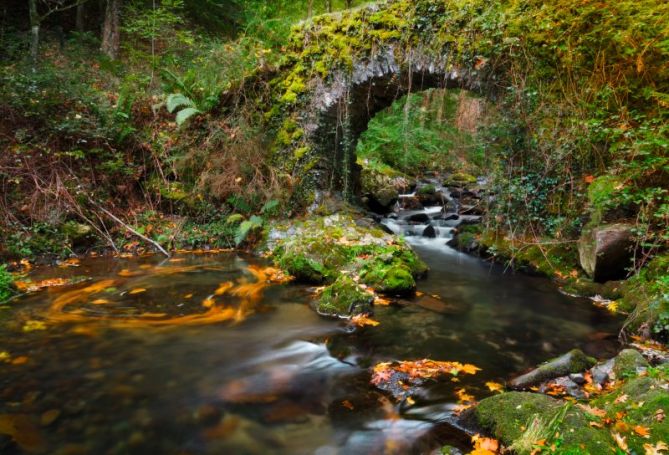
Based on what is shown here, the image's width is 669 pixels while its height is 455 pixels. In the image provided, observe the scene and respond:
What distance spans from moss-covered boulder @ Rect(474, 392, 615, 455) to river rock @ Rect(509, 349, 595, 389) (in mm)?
735

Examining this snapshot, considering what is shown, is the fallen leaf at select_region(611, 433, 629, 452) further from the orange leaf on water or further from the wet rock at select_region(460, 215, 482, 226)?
the wet rock at select_region(460, 215, 482, 226)

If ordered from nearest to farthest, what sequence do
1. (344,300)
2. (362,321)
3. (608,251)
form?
(362,321) < (344,300) < (608,251)

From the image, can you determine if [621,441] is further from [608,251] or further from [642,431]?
[608,251]

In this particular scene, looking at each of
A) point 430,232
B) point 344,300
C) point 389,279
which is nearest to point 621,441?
point 344,300

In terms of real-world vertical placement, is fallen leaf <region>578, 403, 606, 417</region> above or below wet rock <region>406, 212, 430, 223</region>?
above

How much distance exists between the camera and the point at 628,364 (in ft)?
12.1

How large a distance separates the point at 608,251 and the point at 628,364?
283 cm

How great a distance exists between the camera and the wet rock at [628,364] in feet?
11.8

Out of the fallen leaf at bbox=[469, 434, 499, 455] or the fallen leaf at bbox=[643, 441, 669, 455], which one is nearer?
the fallen leaf at bbox=[643, 441, 669, 455]

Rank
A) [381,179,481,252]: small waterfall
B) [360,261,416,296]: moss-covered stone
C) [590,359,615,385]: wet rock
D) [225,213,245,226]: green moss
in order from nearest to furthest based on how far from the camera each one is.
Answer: [590,359,615,385]: wet rock → [360,261,416,296]: moss-covered stone → [225,213,245,226]: green moss → [381,179,481,252]: small waterfall

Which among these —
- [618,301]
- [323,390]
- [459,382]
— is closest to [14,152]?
[323,390]

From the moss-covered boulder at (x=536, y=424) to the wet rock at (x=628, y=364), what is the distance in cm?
105

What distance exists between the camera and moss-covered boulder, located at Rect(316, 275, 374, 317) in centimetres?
540

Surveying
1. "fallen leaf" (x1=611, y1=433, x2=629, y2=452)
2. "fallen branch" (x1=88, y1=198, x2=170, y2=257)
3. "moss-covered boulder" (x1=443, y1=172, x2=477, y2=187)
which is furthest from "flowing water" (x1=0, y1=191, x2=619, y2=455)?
"moss-covered boulder" (x1=443, y1=172, x2=477, y2=187)
